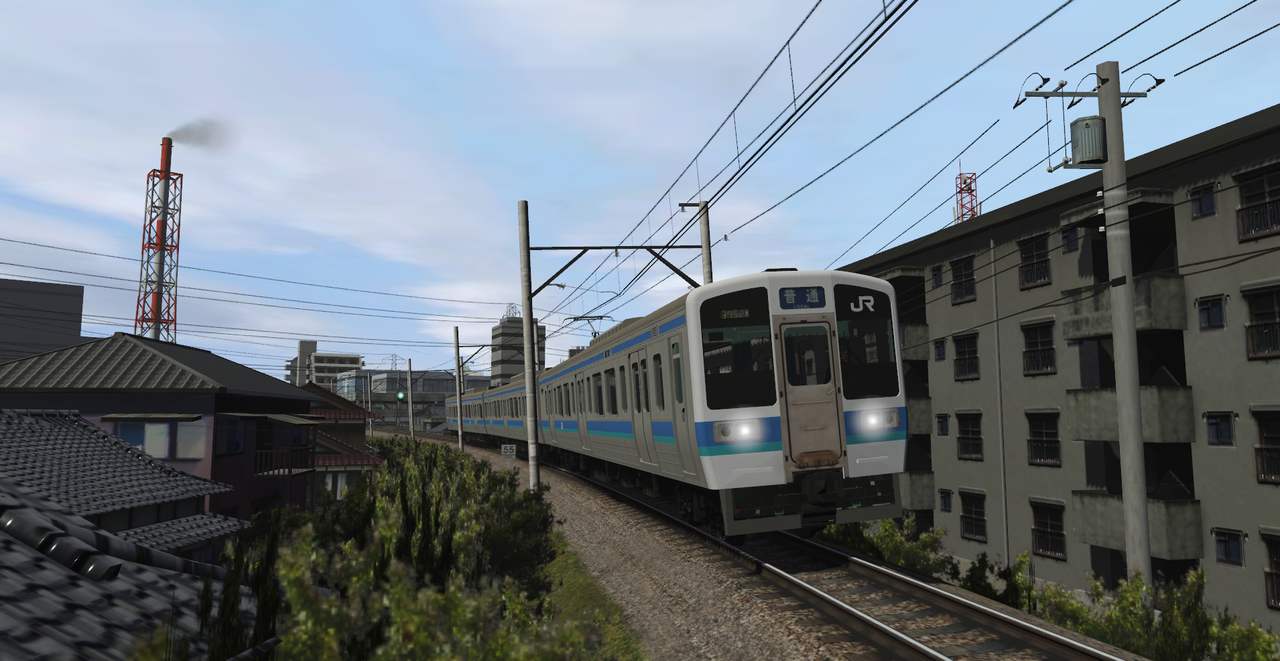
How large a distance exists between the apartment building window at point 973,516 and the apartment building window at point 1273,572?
31.2ft

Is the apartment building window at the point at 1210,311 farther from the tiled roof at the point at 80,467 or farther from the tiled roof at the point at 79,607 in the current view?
the tiled roof at the point at 80,467

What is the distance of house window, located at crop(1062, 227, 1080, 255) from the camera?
2482 cm

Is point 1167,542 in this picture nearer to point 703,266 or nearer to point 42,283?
point 703,266

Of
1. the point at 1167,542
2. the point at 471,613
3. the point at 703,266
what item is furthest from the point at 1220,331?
the point at 471,613

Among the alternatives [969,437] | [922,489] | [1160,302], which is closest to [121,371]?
[922,489]

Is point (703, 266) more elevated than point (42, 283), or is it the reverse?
point (42, 283)

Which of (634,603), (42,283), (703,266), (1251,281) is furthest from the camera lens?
(42,283)

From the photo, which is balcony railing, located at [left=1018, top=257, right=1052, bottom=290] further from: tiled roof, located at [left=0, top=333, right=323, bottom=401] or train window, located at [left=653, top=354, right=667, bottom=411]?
tiled roof, located at [left=0, top=333, right=323, bottom=401]

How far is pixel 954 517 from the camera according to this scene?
29.8 m

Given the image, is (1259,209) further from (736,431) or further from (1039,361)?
(736,431)

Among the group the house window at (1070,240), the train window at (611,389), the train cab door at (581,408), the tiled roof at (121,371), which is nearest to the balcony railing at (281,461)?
the tiled roof at (121,371)

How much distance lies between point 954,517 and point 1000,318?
304 inches

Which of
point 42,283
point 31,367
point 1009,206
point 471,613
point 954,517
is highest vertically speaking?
point 42,283

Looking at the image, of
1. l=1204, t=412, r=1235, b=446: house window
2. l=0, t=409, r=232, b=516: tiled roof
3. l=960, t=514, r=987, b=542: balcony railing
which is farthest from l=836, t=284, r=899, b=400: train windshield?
l=960, t=514, r=987, b=542: balcony railing
